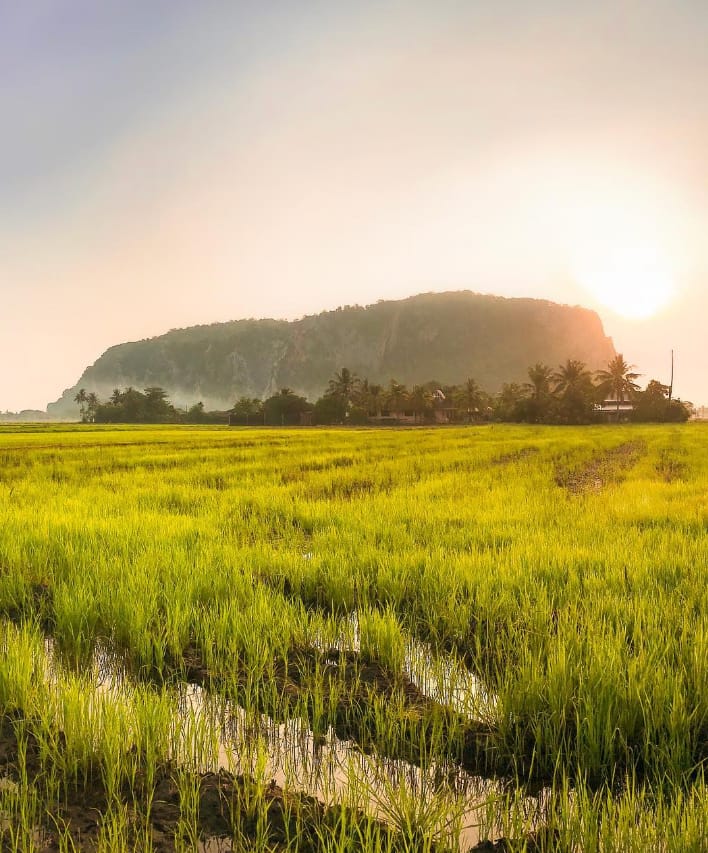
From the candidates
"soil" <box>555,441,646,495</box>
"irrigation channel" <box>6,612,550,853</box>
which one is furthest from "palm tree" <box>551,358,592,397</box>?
"irrigation channel" <box>6,612,550,853</box>

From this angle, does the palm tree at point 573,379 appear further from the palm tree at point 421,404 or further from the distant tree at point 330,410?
the distant tree at point 330,410

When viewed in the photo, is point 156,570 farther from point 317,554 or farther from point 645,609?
point 645,609

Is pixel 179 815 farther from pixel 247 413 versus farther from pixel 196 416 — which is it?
pixel 196 416

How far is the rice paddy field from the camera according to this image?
160cm

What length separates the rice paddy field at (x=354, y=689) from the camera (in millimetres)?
1598

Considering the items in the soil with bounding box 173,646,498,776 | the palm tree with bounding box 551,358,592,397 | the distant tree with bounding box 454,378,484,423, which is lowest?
the soil with bounding box 173,646,498,776

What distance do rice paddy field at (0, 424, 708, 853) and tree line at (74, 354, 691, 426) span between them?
60.8 meters

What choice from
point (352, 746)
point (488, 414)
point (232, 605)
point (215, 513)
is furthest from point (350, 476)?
point (488, 414)

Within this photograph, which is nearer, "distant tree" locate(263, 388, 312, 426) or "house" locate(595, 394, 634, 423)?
"house" locate(595, 394, 634, 423)

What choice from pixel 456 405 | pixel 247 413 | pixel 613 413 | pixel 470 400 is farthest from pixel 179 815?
pixel 247 413

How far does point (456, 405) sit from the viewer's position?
300ft

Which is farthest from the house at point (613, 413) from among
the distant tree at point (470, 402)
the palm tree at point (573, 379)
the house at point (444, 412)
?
the house at point (444, 412)

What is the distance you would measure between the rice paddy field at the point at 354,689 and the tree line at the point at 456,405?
200 feet

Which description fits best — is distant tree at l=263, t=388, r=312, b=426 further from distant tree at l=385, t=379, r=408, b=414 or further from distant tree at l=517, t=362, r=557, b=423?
distant tree at l=517, t=362, r=557, b=423
